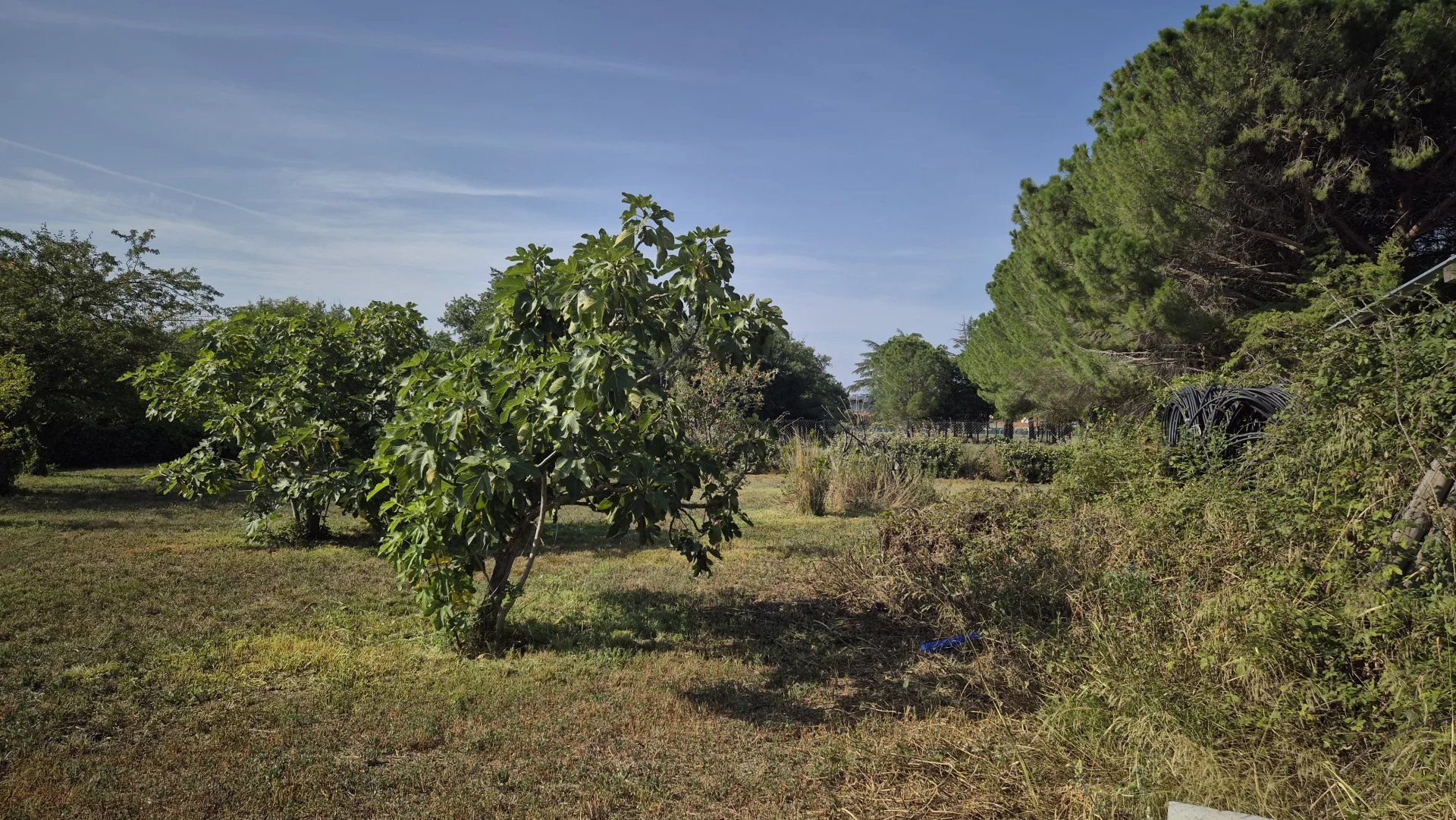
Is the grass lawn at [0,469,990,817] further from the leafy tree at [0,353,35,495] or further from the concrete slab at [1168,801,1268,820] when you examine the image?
the leafy tree at [0,353,35,495]

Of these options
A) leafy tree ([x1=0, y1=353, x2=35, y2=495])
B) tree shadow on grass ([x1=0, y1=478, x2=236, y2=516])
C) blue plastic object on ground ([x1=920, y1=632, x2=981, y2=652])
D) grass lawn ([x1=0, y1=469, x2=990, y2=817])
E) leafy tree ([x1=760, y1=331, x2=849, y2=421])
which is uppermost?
leafy tree ([x1=760, y1=331, x2=849, y2=421])

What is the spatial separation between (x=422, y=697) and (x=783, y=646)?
7.53 feet

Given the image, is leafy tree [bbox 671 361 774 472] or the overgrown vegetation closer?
→ the overgrown vegetation

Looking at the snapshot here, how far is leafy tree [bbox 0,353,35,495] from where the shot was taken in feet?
31.0

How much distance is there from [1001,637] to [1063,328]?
1458 centimetres

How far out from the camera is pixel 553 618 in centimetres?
Result: 568

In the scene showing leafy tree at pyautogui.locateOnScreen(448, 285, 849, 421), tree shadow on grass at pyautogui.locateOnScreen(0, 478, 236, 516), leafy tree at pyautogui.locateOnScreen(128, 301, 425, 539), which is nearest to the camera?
leafy tree at pyautogui.locateOnScreen(128, 301, 425, 539)

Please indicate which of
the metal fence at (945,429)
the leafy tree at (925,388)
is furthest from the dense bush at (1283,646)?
the leafy tree at (925,388)

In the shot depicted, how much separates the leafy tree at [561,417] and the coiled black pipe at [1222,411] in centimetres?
368

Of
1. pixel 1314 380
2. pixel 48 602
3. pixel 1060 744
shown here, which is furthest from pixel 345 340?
pixel 1314 380

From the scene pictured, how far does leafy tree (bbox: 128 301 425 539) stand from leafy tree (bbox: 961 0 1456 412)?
36.5 ft

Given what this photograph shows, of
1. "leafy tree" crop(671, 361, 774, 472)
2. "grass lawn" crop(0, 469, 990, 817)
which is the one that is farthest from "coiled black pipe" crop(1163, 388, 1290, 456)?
"leafy tree" crop(671, 361, 774, 472)

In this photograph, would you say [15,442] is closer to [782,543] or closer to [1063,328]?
[782,543]

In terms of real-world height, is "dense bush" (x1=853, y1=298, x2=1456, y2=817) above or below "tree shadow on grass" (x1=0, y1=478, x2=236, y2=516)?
above
